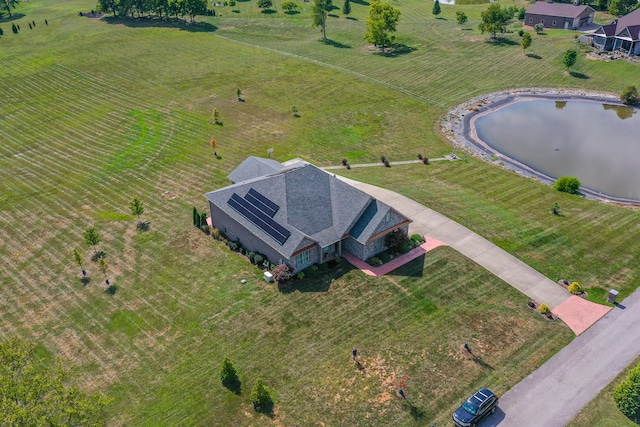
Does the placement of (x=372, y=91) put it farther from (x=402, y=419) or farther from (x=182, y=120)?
(x=402, y=419)

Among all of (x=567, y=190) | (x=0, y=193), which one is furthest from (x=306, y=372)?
(x=0, y=193)

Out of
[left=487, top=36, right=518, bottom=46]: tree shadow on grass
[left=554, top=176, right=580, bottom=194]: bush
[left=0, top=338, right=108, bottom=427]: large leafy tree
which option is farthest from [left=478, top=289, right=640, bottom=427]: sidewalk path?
[left=487, top=36, right=518, bottom=46]: tree shadow on grass

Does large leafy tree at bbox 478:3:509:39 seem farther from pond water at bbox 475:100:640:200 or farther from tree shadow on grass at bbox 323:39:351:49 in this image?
tree shadow on grass at bbox 323:39:351:49

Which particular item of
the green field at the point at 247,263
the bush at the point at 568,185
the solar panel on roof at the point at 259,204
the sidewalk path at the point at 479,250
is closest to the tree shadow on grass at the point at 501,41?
the green field at the point at 247,263

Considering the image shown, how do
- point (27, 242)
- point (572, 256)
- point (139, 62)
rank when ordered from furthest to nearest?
point (139, 62) → point (27, 242) → point (572, 256)

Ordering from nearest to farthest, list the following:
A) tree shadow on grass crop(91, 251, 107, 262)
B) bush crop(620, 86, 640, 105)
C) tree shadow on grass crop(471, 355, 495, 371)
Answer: tree shadow on grass crop(471, 355, 495, 371), tree shadow on grass crop(91, 251, 107, 262), bush crop(620, 86, 640, 105)

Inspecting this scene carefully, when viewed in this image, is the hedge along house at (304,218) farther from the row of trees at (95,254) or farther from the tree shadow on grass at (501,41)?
the tree shadow on grass at (501,41)

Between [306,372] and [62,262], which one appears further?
[62,262]
